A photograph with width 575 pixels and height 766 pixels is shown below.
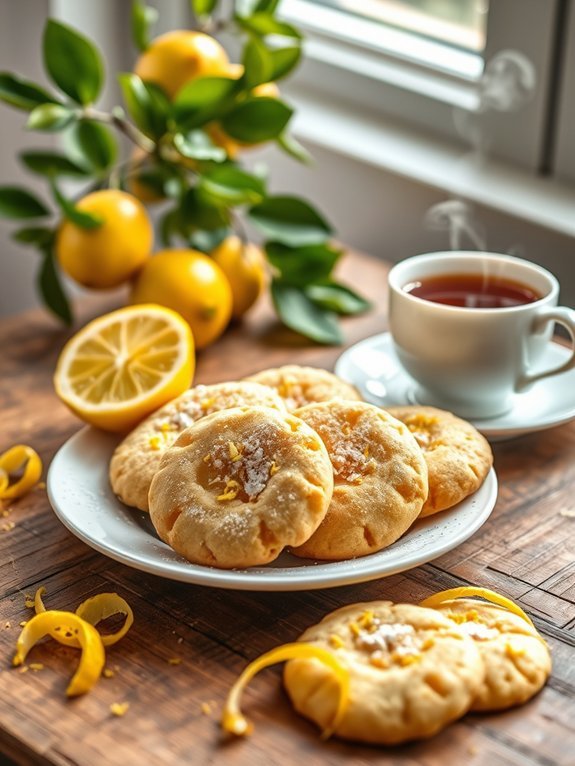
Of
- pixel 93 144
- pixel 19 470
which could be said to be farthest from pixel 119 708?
pixel 93 144

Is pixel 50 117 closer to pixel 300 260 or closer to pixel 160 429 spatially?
pixel 300 260

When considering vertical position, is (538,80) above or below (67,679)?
above

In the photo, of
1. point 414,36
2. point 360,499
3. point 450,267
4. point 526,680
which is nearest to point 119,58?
point 414,36

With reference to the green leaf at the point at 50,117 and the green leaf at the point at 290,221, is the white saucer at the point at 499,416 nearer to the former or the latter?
the green leaf at the point at 290,221

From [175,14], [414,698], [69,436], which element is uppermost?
[175,14]

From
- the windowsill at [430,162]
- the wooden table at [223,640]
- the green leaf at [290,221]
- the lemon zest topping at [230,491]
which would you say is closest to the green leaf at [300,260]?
the green leaf at [290,221]

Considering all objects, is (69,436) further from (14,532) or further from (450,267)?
(450,267)

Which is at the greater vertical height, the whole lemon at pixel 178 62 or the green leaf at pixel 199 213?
the whole lemon at pixel 178 62

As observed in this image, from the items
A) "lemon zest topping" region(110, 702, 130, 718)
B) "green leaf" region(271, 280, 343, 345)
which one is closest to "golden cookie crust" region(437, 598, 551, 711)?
"lemon zest topping" region(110, 702, 130, 718)
